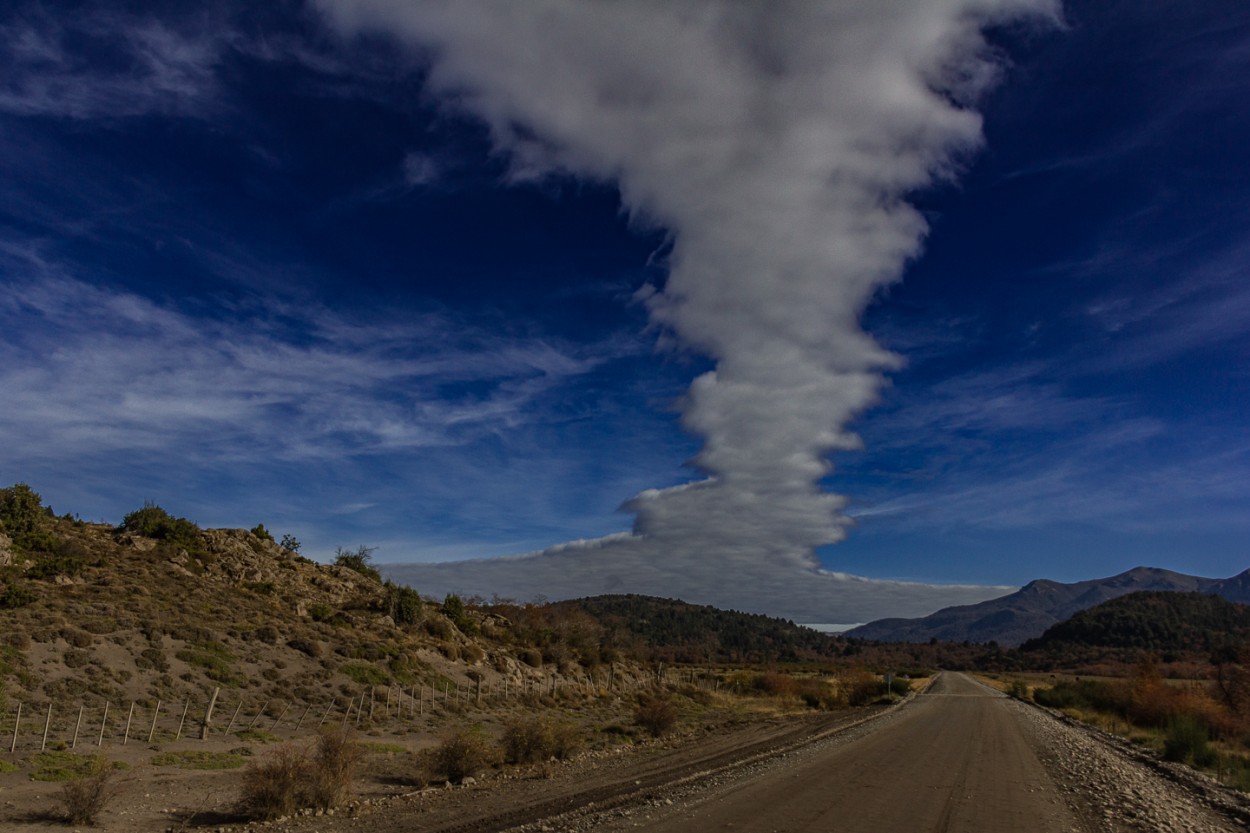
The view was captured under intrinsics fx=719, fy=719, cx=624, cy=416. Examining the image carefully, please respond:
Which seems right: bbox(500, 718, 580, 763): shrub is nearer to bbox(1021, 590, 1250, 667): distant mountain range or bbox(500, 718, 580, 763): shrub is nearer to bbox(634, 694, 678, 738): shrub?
bbox(634, 694, 678, 738): shrub

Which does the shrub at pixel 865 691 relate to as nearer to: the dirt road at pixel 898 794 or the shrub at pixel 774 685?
the shrub at pixel 774 685

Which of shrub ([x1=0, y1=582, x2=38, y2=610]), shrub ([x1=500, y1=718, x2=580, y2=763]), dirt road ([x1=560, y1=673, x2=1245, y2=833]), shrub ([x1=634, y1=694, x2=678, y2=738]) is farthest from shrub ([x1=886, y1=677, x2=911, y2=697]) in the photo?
shrub ([x1=0, y1=582, x2=38, y2=610])

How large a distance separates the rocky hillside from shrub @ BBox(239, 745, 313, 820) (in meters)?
15.5

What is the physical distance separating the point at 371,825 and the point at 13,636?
22.7 meters

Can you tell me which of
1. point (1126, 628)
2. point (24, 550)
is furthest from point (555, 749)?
point (1126, 628)

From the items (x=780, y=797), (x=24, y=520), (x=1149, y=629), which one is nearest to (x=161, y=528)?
(x=24, y=520)

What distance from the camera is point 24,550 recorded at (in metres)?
40.1

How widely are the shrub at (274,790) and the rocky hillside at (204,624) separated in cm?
1555

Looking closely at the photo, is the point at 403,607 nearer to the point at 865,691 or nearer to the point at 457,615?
the point at 457,615

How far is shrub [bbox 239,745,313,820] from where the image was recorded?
15.5 meters

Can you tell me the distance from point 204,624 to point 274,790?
26827 millimetres

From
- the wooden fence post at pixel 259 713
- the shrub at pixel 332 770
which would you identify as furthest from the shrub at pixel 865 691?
the shrub at pixel 332 770

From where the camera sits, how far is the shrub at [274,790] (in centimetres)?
1554

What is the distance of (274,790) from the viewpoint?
15.6 metres
